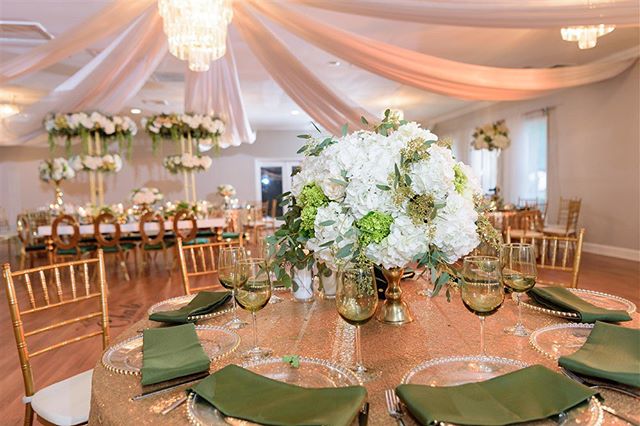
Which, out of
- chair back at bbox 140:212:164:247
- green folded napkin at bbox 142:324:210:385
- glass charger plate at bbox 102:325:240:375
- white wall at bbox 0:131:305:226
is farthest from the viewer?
white wall at bbox 0:131:305:226

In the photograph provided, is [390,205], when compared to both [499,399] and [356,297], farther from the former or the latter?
[499,399]

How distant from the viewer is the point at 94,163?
606cm

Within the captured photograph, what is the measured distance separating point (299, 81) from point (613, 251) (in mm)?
5456

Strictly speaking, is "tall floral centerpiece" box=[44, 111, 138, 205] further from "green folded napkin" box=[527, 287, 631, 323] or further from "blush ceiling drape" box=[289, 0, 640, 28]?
"green folded napkin" box=[527, 287, 631, 323]

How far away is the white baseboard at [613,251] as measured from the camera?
6458mm

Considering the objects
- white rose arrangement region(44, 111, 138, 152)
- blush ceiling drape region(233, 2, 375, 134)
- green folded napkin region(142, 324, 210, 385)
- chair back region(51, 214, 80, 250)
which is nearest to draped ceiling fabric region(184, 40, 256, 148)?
blush ceiling drape region(233, 2, 375, 134)

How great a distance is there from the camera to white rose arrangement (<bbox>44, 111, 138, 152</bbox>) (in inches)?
223

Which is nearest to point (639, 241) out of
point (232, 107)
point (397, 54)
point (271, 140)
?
point (397, 54)

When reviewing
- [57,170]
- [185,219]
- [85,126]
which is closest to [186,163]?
[185,219]

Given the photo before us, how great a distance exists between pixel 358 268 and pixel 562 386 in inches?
19.2

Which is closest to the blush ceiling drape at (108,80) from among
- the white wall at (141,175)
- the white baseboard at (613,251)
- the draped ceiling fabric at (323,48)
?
the draped ceiling fabric at (323,48)

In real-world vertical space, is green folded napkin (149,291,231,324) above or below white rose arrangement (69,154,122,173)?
below

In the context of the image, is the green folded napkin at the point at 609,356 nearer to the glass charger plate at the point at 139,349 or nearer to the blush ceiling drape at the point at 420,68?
the glass charger plate at the point at 139,349

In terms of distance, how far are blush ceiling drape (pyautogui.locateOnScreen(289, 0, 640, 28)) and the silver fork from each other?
2.95 meters
